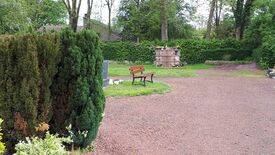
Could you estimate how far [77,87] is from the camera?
5148 mm

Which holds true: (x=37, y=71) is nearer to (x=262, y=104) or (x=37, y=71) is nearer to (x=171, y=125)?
(x=171, y=125)

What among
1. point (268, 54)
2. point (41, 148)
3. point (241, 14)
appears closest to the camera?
point (41, 148)

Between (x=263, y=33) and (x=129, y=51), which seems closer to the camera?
(x=263, y=33)

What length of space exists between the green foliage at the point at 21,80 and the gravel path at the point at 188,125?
138 cm

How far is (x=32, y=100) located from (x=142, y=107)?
5.86 meters

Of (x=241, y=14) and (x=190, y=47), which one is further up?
(x=241, y=14)

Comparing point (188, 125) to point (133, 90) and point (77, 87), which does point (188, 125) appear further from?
point (133, 90)

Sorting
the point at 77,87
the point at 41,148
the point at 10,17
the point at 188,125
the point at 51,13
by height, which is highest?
the point at 51,13

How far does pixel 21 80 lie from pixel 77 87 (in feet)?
2.83

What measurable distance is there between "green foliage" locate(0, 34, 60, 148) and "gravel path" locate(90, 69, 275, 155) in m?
1.38

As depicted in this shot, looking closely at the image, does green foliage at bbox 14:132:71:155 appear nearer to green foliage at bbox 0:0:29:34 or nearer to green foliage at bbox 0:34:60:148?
green foliage at bbox 0:34:60:148

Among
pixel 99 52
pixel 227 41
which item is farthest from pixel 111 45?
pixel 99 52

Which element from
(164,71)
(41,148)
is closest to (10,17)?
(164,71)

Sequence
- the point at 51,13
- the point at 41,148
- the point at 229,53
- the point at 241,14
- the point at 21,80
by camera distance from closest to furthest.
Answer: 1. the point at 41,148
2. the point at 21,80
3. the point at 229,53
4. the point at 241,14
5. the point at 51,13
